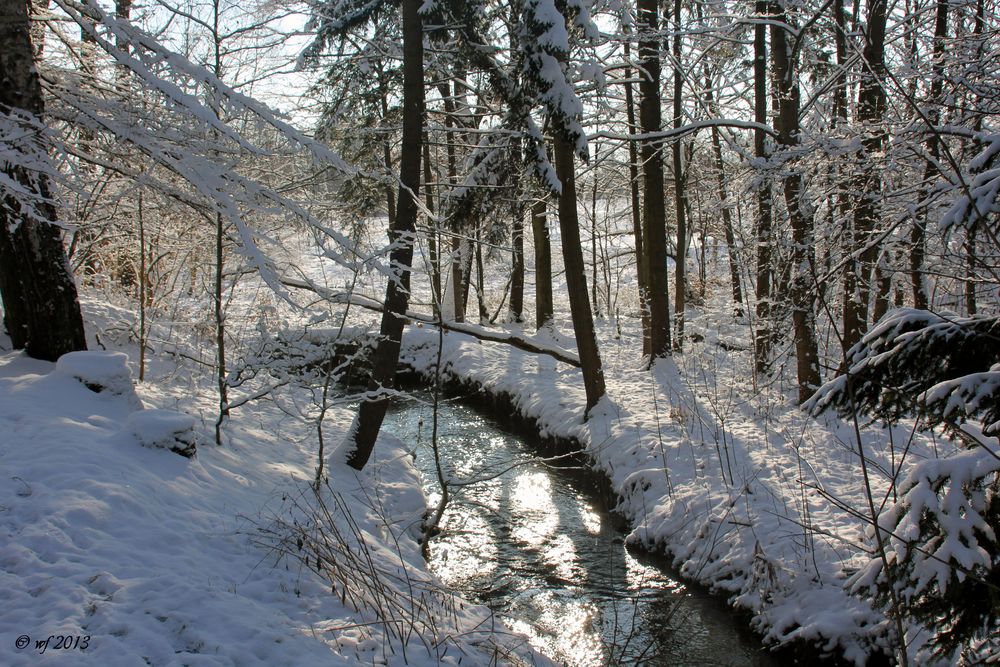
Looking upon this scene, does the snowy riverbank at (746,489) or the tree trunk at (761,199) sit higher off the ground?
the tree trunk at (761,199)

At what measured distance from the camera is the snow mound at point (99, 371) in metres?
7.02

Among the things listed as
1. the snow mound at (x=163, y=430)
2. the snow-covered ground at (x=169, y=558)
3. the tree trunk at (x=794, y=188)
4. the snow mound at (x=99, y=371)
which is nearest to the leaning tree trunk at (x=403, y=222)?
the snow-covered ground at (x=169, y=558)

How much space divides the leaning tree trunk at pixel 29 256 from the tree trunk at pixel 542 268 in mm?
10490

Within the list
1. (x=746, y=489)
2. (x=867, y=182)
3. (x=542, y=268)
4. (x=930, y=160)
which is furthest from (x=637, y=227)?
(x=930, y=160)

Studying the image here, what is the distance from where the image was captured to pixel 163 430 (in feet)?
20.9

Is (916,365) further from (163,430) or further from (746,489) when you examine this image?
(163,430)

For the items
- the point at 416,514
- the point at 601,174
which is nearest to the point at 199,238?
the point at 416,514

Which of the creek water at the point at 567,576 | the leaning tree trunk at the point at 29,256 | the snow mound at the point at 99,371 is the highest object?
the leaning tree trunk at the point at 29,256

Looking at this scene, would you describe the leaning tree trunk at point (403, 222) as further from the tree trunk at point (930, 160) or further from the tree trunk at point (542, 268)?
the tree trunk at point (542, 268)

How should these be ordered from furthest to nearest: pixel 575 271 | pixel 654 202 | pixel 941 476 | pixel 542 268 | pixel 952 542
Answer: pixel 542 268 < pixel 654 202 < pixel 575 271 < pixel 941 476 < pixel 952 542

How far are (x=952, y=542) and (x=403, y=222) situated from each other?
6388 mm

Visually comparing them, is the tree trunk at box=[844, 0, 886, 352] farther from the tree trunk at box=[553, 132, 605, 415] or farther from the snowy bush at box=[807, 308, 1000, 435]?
the tree trunk at box=[553, 132, 605, 415]

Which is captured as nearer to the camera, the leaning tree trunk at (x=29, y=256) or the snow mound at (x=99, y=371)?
the leaning tree trunk at (x=29, y=256)

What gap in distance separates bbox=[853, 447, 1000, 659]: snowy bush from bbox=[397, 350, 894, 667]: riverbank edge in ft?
8.23
